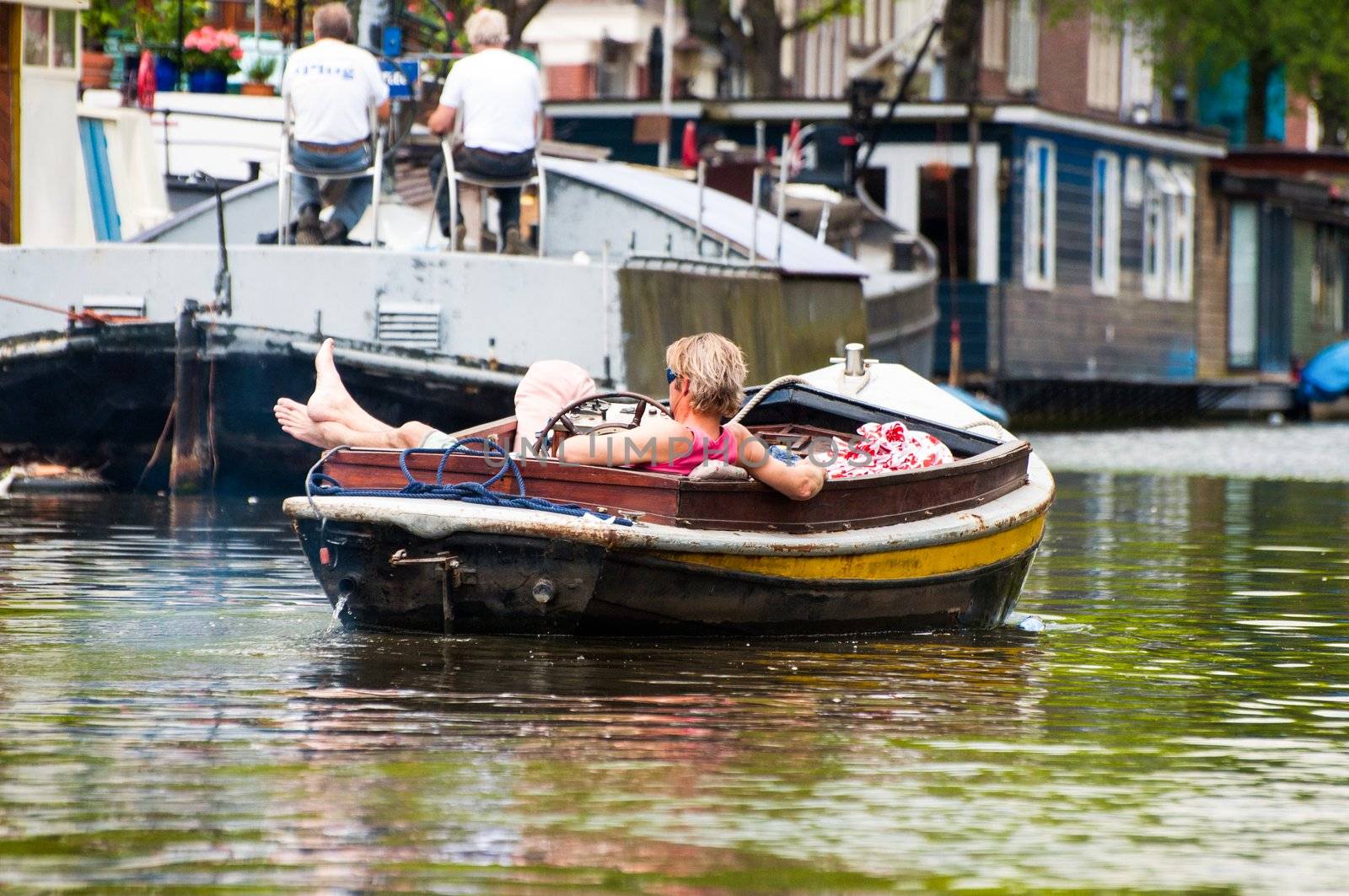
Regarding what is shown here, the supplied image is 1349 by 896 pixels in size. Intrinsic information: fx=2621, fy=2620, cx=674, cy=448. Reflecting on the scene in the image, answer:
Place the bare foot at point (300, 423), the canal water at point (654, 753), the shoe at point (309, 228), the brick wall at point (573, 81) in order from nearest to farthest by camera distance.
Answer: the canal water at point (654, 753)
the bare foot at point (300, 423)
the shoe at point (309, 228)
the brick wall at point (573, 81)

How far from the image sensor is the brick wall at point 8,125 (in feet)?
62.1

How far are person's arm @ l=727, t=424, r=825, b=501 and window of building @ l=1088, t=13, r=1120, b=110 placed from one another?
48.7 metres

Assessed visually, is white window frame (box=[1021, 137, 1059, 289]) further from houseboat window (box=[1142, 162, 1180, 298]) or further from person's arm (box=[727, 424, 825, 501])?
person's arm (box=[727, 424, 825, 501])

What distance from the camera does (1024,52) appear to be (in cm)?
5650

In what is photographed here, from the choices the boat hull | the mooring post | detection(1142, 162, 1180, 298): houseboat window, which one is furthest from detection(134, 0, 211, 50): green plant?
detection(1142, 162, 1180, 298): houseboat window

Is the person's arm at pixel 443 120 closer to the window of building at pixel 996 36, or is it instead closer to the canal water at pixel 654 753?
the canal water at pixel 654 753

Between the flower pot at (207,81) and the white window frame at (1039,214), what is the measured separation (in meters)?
15.7

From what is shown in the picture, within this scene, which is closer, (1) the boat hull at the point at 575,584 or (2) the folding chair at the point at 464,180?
(1) the boat hull at the point at 575,584

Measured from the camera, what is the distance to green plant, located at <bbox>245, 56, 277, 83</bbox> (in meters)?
22.0

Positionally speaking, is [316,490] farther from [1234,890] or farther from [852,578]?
[1234,890]

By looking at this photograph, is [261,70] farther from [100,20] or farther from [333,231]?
[333,231]

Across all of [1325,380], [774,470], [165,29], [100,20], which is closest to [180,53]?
[165,29]

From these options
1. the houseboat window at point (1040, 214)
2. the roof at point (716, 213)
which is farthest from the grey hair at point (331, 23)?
the houseboat window at point (1040, 214)

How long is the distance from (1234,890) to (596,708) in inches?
108
